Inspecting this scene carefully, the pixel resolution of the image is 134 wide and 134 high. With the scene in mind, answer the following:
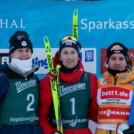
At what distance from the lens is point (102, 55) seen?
4000 millimetres

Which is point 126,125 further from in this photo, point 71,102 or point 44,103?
point 44,103

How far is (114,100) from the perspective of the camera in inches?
113

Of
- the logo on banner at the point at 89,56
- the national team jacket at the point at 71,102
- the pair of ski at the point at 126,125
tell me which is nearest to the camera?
the pair of ski at the point at 126,125

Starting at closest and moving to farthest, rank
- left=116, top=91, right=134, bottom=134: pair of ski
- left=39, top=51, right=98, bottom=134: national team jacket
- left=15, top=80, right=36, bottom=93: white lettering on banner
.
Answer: left=116, top=91, right=134, bottom=134: pair of ski < left=15, top=80, right=36, bottom=93: white lettering on banner < left=39, top=51, right=98, bottom=134: national team jacket

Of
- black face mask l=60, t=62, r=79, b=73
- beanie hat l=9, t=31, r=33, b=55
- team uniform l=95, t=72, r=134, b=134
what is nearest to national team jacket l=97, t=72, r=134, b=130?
team uniform l=95, t=72, r=134, b=134

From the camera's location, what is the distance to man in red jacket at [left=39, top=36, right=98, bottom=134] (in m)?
2.98

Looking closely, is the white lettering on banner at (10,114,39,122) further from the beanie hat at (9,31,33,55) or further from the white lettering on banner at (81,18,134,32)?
the white lettering on banner at (81,18,134,32)

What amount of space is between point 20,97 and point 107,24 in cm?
187

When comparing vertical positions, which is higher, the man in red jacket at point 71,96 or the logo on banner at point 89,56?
the logo on banner at point 89,56

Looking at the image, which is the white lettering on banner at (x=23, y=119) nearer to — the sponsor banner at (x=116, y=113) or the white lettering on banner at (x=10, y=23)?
the sponsor banner at (x=116, y=113)

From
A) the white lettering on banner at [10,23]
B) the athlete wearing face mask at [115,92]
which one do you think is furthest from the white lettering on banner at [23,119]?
the white lettering on banner at [10,23]

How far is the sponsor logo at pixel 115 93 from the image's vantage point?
287cm

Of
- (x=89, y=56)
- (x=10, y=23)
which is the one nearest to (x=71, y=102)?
(x=89, y=56)

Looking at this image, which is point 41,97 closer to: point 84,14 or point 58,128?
point 58,128
